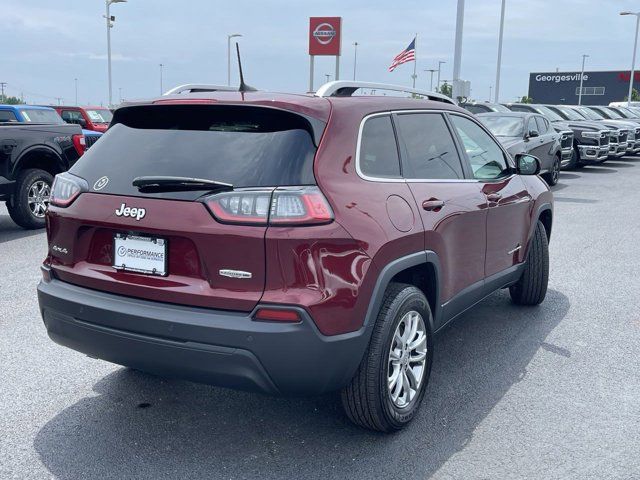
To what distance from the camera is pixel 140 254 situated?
3172mm

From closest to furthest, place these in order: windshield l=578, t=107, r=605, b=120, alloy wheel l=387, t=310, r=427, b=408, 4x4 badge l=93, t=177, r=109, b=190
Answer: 4x4 badge l=93, t=177, r=109, b=190
alloy wheel l=387, t=310, r=427, b=408
windshield l=578, t=107, r=605, b=120

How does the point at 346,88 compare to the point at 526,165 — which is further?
the point at 526,165

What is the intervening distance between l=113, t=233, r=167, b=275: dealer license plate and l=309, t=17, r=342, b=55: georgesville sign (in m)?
35.1

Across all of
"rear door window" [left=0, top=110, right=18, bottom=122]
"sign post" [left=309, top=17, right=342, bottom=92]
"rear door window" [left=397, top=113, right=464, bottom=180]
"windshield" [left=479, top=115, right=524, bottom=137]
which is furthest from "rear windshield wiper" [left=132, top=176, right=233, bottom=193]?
"sign post" [left=309, top=17, right=342, bottom=92]

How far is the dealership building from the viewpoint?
94812 millimetres

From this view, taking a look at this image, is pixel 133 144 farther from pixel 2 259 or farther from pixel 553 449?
pixel 2 259

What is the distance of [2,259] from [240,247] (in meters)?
5.59

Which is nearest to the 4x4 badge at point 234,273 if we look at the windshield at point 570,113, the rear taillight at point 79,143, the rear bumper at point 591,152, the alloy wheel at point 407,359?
the alloy wheel at point 407,359

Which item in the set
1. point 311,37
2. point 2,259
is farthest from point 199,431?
point 311,37

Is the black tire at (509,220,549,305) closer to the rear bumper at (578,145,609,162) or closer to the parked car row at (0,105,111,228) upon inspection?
the parked car row at (0,105,111,228)

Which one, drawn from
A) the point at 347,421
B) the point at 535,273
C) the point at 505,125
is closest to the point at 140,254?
the point at 347,421

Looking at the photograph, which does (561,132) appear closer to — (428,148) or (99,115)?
(428,148)

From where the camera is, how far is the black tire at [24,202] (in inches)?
363

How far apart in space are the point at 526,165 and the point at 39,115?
40.3 ft
